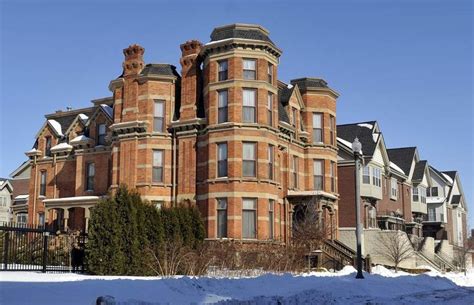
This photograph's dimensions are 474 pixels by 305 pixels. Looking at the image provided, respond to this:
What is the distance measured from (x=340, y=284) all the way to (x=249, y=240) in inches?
541

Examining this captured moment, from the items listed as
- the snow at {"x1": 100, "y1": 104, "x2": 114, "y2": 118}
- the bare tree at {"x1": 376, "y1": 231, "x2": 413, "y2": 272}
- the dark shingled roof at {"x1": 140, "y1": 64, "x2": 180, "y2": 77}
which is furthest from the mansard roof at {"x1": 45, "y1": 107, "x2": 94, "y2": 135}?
the bare tree at {"x1": 376, "y1": 231, "x2": 413, "y2": 272}

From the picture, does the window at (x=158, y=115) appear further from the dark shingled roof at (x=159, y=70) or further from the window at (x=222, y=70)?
the window at (x=222, y=70)

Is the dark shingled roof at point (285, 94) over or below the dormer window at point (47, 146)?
over

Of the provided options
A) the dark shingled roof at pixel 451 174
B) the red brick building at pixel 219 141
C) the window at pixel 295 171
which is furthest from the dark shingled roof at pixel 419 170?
the window at pixel 295 171

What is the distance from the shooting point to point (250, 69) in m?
36.4

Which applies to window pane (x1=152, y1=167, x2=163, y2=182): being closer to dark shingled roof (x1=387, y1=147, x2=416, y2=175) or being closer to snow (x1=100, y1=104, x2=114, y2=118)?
snow (x1=100, y1=104, x2=114, y2=118)

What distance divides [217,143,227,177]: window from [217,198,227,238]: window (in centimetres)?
161

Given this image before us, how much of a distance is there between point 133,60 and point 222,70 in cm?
690

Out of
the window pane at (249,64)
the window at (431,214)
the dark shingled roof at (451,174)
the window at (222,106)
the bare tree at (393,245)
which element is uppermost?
the window pane at (249,64)

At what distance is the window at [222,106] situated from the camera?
36188 millimetres

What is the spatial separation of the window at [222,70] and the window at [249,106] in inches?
63.8

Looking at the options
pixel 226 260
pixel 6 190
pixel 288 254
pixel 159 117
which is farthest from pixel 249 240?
pixel 6 190

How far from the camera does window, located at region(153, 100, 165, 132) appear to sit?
38.7 metres

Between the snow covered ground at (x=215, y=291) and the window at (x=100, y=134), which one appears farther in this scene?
the window at (x=100, y=134)
